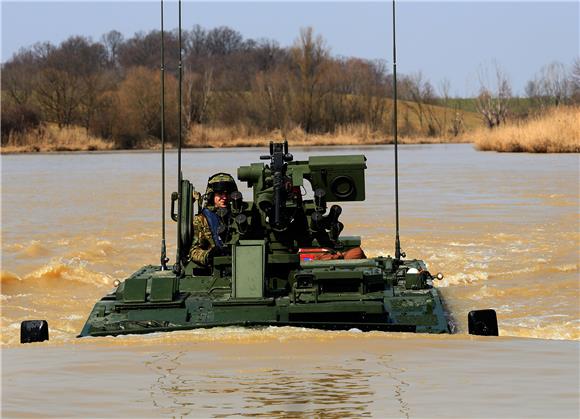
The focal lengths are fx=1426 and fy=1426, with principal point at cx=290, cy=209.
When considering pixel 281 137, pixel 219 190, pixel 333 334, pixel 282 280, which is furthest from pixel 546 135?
pixel 333 334

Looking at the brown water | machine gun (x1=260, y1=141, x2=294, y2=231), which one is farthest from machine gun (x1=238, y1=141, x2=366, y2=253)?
the brown water

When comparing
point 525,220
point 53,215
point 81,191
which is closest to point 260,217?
point 525,220

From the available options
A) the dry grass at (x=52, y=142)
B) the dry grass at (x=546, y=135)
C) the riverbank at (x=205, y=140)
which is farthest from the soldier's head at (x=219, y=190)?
the dry grass at (x=52, y=142)

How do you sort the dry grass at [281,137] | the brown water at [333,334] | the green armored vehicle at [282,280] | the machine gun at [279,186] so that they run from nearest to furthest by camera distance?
the brown water at [333,334], the green armored vehicle at [282,280], the machine gun at [279,186], the dry grass at [281,137]

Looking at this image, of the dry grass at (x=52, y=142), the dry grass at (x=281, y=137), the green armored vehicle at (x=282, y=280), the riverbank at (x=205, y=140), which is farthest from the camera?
the dry grass at (x=281, y=137)

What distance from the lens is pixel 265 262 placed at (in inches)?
485

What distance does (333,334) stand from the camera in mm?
11500

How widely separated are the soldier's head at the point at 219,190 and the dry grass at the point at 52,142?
4896 cm

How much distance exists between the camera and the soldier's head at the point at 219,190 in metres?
13.2

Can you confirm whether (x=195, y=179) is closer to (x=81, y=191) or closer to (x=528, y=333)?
(x=81, y=191)

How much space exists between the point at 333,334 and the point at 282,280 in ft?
3.79

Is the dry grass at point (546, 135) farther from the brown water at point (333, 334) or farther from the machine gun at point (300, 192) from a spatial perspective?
the machine gun at point (300, 192)

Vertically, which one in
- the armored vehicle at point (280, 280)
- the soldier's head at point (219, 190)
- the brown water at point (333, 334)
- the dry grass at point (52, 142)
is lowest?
the brown water at point (333, 334)

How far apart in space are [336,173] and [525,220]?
42.4 feet
